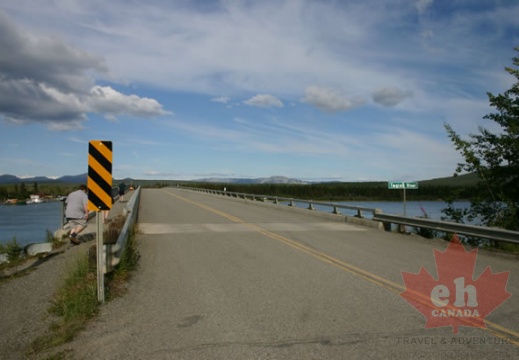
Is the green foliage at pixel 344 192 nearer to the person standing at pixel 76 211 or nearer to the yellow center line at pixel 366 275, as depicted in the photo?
the yellow center line at pixel 366 275

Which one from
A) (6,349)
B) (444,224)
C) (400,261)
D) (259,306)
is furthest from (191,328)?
(444,224)

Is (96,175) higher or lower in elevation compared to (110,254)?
higher

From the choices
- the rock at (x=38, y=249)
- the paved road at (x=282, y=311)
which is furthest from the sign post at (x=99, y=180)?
the rock at (x=38, y=249)

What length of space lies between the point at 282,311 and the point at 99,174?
3361mm

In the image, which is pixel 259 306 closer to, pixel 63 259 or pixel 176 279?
pixel 176 279

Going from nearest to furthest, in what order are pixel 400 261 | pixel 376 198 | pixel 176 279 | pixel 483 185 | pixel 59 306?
1. pixel 59 306
2. pixel 176 279
3. pixel 400 261
4. pixel 483 185
5. pixel 376 198

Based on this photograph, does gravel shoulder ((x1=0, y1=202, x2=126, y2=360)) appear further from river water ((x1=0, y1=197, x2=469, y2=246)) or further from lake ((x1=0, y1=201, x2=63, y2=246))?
lake ((x1=0, y1=201, x2=63, y2=246))

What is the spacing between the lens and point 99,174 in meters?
6.73

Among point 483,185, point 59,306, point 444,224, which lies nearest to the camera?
point 59,306

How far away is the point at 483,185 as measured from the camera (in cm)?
1606

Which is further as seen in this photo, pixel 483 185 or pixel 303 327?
pixel 483 185

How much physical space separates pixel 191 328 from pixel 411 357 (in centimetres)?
258

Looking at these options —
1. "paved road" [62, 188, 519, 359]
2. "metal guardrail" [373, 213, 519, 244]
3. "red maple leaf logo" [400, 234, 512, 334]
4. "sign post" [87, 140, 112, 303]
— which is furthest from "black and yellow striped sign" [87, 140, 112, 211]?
"metal guardrail" [373, 213, 519, 244]

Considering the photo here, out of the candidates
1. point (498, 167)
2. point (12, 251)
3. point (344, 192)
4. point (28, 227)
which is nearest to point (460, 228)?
point (498, 167)
